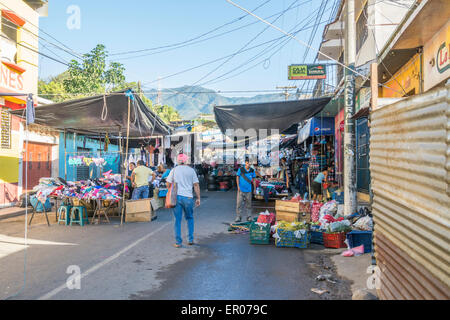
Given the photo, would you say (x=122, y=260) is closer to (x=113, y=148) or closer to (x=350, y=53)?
(x=350, y=53)

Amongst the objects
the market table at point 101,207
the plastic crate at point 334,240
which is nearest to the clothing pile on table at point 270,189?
the market table at point 101,207

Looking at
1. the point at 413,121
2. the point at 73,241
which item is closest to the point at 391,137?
the point at 413,121

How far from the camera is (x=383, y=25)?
12102mm

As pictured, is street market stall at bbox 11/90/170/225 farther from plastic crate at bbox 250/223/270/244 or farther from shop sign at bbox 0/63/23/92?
plastic crate at bbox 250/223/270/244

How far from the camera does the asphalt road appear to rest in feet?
15.4

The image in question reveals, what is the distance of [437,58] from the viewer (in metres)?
7.52

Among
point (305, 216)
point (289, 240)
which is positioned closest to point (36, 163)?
point (305, 216)

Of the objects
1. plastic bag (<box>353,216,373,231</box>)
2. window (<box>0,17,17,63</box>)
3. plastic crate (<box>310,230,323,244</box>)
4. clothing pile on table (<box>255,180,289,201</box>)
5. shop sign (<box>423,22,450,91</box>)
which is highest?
window (<box>0,17,17,63</box>)

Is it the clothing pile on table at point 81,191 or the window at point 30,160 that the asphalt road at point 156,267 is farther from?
the window at point 30,160

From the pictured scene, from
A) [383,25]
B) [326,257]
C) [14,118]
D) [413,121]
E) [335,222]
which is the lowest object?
[326,257]

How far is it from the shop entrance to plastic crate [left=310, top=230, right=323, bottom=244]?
13496 millimetres

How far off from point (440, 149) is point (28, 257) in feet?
22.8

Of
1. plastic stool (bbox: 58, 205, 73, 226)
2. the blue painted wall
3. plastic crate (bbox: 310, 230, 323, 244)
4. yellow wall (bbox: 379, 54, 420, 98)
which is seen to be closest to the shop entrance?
the blue painted wall

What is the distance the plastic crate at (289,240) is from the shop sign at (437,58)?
4356mm
